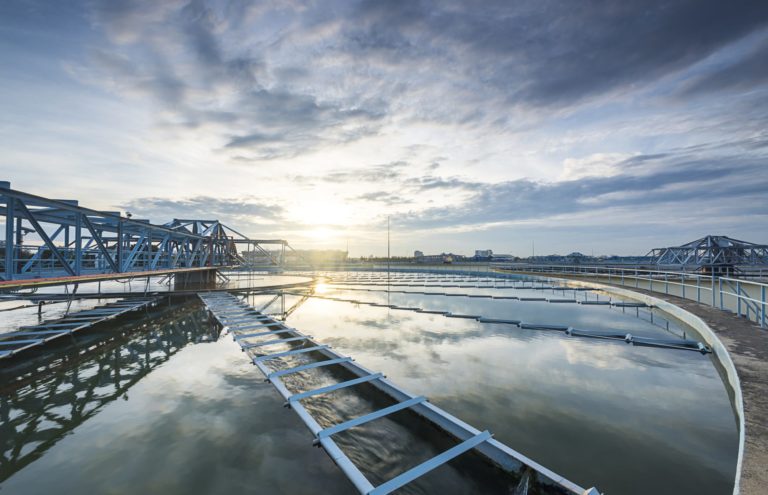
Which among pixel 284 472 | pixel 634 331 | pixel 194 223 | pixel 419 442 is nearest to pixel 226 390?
pixel 284 472

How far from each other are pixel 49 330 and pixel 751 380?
2147 centimetres

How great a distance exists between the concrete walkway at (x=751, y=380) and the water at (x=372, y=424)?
69 cm

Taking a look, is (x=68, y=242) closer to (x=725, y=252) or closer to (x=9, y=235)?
(x=9, y=235)

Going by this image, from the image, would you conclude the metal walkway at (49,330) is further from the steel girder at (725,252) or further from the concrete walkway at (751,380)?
the steel girder at (725,252)

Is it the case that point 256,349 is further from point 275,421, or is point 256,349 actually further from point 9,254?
point 9,254

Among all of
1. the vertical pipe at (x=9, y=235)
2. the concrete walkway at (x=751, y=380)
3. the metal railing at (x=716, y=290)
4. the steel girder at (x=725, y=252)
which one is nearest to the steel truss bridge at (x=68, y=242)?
A: the vertical pipe at (x=9, y=235)

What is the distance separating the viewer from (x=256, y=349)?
1089cm

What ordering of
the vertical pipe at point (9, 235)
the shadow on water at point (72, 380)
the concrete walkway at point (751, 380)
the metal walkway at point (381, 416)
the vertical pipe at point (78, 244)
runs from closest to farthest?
the concrete walkway at point (751, 380) < the metal walkway at point (381, 416) < the shadow on water at point (72, 380) < the vertical pipe at point (9, 235) < the vertical pipe at point (78, 244)

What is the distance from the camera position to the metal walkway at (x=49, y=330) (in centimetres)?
1057

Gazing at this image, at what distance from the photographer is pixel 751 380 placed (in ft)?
19.1

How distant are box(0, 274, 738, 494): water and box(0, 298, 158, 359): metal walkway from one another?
1838mm

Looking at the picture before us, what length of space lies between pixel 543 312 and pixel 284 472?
1528 cm

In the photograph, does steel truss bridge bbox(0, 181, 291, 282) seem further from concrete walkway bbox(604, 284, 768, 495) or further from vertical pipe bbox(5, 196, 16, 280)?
concrete walkway bbox(604, 284, 768, 495)

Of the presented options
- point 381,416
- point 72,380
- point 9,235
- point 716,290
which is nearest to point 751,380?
point 381,416
